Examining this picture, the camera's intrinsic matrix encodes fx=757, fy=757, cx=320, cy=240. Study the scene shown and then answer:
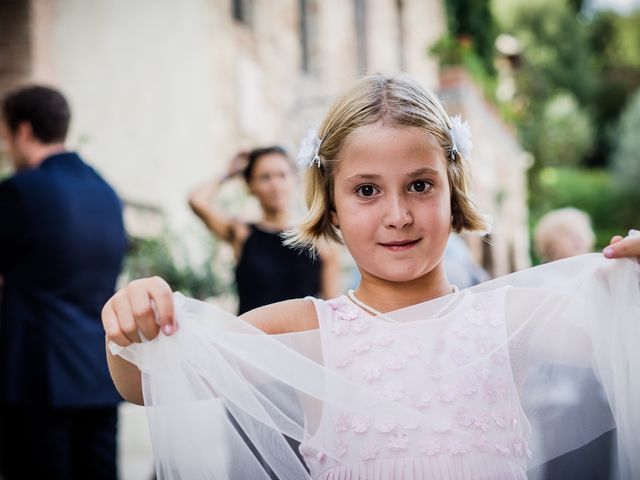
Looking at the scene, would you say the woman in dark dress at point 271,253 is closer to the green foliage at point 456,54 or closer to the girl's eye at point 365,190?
the girl's eye at point 365,190

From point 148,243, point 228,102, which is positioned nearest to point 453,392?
point 148,243

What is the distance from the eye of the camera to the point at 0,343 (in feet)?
10.6

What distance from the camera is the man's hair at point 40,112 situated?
3.47 meters

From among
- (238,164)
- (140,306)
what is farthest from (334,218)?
(238,164)

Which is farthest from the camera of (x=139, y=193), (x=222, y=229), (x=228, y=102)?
(x=228, y=102)

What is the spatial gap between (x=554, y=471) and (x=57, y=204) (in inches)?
92.5

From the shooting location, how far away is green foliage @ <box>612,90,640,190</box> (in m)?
27.3

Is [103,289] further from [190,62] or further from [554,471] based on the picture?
[190,62]

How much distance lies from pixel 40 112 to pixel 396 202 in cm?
235

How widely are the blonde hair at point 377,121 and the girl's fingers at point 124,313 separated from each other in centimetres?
59

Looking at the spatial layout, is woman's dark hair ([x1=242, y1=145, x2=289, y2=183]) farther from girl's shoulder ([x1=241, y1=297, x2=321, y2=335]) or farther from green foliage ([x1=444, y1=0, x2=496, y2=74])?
green foliage ([x1=444, y1=0, x2=496, y2=74])

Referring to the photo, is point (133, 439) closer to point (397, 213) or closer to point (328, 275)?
point (328, 275)

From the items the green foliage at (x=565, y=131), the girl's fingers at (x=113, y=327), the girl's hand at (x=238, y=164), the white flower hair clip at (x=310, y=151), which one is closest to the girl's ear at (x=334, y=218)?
the white flower hair clip at (x=310, y=151)

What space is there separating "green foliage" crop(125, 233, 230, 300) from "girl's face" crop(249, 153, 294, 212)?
1.86 metres
